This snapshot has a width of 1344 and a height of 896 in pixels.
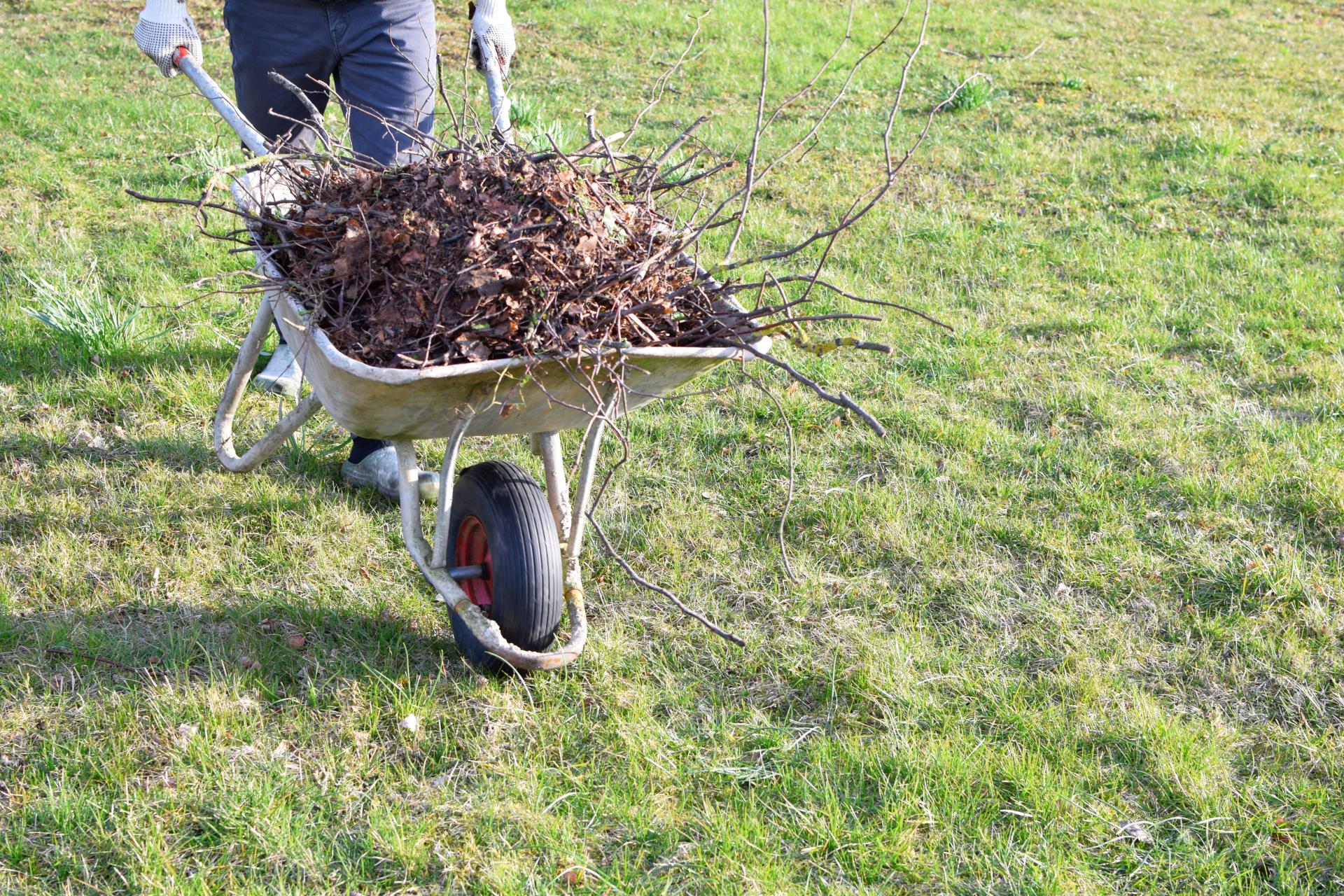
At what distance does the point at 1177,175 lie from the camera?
6.39m

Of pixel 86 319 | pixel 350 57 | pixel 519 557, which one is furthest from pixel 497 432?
pixel 86 319

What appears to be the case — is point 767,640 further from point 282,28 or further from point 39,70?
point 39,70

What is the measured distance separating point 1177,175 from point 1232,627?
441 centimetres

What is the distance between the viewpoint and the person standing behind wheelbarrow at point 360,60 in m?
3.37

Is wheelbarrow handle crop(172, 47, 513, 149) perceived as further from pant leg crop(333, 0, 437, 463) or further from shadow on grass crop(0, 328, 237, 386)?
shadow on grass crop(0, 328, 237, 386)

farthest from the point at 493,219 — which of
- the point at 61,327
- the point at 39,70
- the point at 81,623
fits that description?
the point at 39,70

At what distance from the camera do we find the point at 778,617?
115 inches

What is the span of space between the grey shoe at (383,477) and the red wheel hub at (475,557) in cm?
57

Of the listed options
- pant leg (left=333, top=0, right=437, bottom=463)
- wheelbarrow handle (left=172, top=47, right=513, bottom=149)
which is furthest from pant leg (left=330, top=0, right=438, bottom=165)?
wheelbarrow handle (left=172, top=47, right=513, bottom=149)

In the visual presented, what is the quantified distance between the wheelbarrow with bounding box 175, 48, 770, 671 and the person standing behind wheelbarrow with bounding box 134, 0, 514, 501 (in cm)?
49

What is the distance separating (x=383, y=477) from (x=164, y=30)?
147 cm

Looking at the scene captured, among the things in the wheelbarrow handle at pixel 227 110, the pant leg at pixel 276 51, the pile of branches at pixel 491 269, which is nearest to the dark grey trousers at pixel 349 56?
the pant leg at pixel 276 51

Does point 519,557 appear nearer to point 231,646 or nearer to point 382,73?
point 231,646

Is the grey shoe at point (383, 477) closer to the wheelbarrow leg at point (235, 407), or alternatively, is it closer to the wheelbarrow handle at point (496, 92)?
the wheelbarrow leg at point (235, 407)
